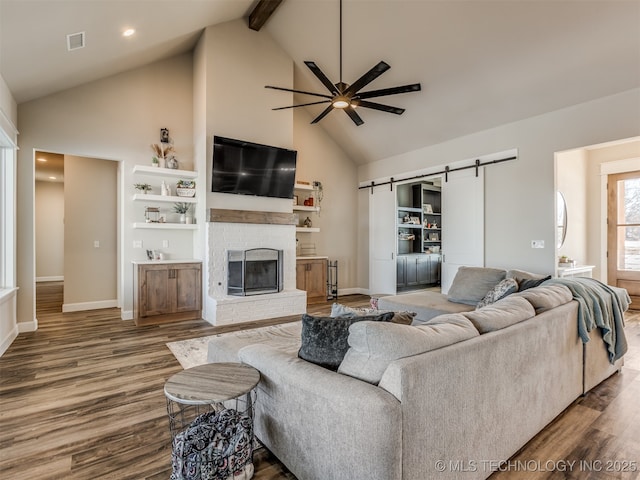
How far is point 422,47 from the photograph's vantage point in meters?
4.61

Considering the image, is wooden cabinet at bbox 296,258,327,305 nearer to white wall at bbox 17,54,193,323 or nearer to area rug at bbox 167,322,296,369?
white wall at bbox 17,54,193,323

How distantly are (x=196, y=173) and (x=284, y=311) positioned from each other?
2.62 meters

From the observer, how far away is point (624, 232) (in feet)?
19.6

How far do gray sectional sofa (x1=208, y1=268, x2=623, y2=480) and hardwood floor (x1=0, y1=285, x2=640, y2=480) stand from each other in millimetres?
231

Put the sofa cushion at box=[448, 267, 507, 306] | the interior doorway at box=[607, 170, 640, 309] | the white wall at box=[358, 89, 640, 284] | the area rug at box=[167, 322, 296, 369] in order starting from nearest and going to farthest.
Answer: the area rug at box=[167, 322, 296, 369], the sofa cushion at box=[448, 267, 507, 306], the white wall at box=[358, 89, 640, 284], the interior doorway at box=[607, 170, 640, 309]

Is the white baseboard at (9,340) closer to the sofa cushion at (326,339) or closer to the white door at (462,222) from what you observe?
the sofa cushion at (326,339)

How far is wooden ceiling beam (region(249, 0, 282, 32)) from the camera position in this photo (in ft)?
15.9

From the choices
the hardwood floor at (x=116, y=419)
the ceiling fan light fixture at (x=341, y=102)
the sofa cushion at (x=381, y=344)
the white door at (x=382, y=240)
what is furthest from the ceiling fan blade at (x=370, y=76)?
the white door at (x=382, y=240)

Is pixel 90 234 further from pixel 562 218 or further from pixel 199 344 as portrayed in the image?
pixel 562 218

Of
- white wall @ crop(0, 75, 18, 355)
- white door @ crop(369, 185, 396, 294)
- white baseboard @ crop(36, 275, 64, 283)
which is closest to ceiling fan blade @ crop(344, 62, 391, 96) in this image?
white door @ crop(369, 185, 396, 294)

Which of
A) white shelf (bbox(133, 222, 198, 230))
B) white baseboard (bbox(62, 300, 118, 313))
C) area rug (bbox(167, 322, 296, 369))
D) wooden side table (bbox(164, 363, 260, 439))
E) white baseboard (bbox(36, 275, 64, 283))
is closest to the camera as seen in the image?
wooden side table (bbox(164, 363, 260, 439))

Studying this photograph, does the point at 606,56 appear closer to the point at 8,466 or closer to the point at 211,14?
the point at 211,14

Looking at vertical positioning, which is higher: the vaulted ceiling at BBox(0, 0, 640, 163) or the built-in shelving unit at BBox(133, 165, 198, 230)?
the vaulted ceiling at BBox(0, 0, 640, 163)

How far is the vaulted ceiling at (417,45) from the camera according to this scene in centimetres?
339
